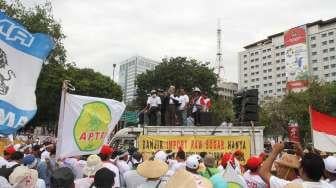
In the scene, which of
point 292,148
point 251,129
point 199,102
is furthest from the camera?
point 199,102

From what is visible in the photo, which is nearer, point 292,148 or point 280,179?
point 280,179

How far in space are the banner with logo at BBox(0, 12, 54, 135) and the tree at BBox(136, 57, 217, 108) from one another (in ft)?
168

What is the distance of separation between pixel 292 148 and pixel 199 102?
42.0 ft

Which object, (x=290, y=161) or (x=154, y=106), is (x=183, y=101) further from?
(x=290, y=161)

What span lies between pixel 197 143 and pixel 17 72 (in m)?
8.62

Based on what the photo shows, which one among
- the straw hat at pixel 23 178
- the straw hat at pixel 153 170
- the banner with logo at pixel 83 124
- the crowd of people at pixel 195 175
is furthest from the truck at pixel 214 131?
the straw hat at pixel 23 178

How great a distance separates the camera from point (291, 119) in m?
62.4

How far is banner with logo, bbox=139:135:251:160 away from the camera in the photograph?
47.7 ft

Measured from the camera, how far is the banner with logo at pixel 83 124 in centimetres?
782

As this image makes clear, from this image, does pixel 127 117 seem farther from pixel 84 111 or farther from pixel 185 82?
pixel 185 82

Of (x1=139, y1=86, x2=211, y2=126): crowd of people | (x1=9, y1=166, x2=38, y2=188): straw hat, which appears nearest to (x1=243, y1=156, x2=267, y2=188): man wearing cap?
(x1=9, y1=166, x2=38, y2=188): straw hat

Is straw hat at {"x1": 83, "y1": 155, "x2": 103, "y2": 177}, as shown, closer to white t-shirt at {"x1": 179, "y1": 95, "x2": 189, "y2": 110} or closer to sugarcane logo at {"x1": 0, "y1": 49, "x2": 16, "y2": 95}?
sugarcane logo at {"x1": 0, "y1": 49, "x2": 16, "y2": 95}

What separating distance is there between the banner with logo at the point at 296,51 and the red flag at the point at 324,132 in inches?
5107

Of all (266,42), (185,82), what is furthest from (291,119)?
(266,42)
